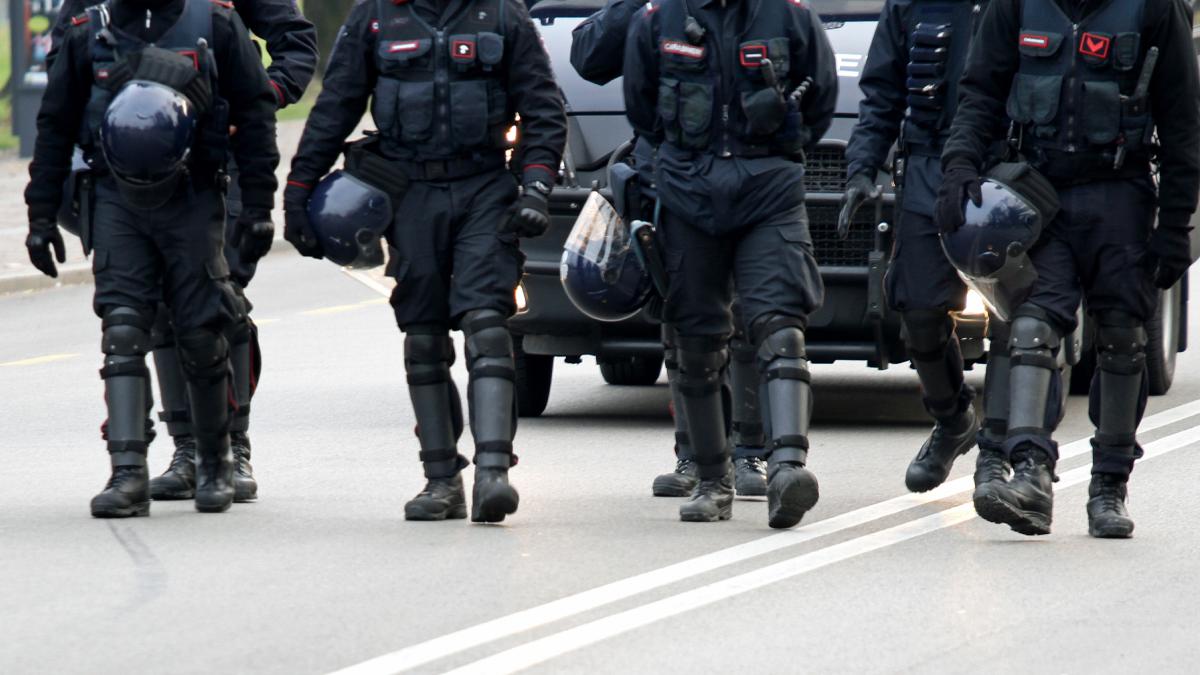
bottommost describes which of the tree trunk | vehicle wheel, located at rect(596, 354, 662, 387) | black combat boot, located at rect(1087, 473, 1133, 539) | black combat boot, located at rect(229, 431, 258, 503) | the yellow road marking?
the tree trunk

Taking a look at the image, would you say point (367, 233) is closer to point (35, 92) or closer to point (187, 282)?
point (187, 282)

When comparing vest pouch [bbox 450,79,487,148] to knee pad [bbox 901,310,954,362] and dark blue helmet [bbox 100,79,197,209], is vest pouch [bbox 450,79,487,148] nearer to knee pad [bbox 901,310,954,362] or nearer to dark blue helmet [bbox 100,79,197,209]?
dark blue helmet [bbox 100,79,197,209]

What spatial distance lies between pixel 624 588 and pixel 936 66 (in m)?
2.31

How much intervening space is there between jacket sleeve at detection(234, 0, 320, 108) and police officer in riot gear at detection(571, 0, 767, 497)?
1.13 meters

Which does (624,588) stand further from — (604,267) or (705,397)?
(604,267)

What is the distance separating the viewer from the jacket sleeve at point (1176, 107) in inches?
292

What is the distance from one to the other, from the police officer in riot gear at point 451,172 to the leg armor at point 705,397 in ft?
1.88

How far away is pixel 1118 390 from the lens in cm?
772

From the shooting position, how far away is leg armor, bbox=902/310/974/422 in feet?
27.3

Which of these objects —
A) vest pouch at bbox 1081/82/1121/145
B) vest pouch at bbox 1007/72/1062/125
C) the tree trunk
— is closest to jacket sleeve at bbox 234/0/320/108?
vest pouch at bbox 1007/72/1062/125

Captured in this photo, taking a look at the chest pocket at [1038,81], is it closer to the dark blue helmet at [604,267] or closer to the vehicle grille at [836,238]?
the dark blue helmet at [604,267]

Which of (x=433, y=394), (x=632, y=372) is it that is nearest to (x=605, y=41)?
(x=433, y=394)

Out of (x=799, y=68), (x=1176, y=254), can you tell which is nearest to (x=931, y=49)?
(x=799, y=68)

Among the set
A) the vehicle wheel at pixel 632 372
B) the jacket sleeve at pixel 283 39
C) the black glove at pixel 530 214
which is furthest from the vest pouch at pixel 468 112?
the vehicle wheel at pixel 632 372
